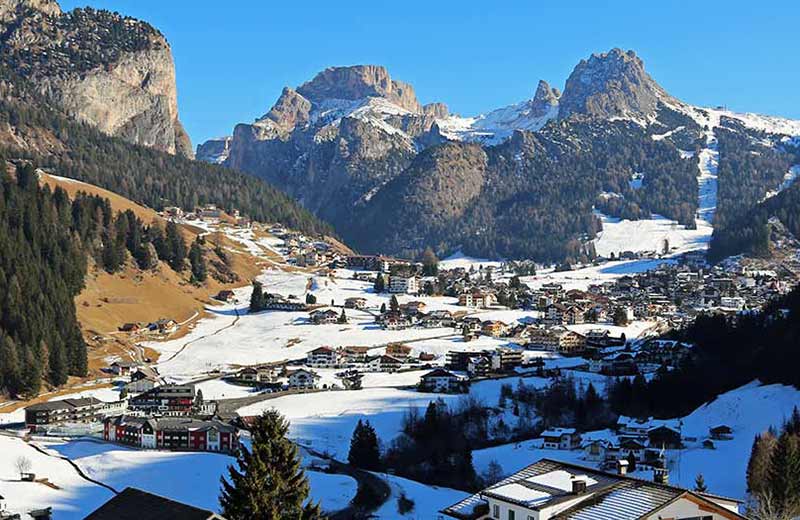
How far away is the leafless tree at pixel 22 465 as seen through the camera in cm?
5732

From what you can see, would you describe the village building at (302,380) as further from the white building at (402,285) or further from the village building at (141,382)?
the white building at (402,285)

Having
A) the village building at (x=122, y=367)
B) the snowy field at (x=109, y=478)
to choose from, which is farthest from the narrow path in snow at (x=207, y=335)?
the snowy field at (x=109, y=478)

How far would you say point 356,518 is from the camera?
5244cm

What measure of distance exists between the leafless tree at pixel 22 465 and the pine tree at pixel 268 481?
3770 centimetres

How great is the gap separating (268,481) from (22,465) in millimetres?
40775

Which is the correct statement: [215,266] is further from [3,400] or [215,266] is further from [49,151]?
[3,400]

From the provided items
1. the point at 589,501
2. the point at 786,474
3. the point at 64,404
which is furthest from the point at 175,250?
the point at 589,501

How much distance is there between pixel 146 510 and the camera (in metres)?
25.9

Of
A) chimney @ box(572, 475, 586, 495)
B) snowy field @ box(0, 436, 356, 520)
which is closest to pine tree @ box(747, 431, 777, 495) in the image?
snowy field @ box(0, 436, 356, 520)

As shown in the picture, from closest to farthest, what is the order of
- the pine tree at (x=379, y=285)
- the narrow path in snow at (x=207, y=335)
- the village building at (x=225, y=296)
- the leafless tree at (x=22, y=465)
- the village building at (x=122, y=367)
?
1. the leafless tree at (x=22, y=465)
2. the village building at (x=122, y=367)
3. the narrow path in snow at (x=207, y=335)
4. the village building at (x=225, y=296)
5. the pine tree at (x=379, y=285)

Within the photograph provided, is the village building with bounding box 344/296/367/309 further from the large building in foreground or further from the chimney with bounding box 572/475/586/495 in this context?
the chimney with bounding box 572/475/586/495

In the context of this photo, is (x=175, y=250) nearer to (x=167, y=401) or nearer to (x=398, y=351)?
(x=398, y=351)

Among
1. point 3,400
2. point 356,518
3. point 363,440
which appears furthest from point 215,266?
point 356,518

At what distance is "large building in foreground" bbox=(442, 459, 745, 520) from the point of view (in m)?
23.5
